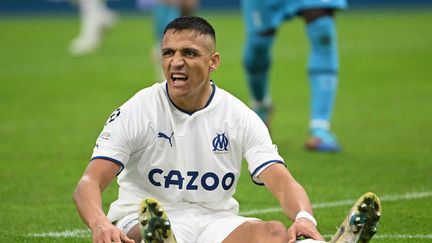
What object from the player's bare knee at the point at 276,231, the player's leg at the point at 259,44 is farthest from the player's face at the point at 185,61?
the player's leg at the point at 259,44

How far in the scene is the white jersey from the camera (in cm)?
567

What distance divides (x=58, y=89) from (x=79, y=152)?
18.6 feet

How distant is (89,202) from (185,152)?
0.65 m

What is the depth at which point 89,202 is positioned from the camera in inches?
208

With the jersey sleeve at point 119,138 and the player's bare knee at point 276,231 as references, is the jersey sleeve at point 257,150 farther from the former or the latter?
the jersey sleeve at point 119,138

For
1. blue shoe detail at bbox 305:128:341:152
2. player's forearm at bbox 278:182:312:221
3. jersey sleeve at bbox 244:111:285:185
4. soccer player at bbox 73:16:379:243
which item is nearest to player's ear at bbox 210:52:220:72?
soccer player at bbox 73:16:379:243

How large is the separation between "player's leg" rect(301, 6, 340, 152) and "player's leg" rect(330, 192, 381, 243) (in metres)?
4.96

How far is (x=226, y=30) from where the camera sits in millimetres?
24859

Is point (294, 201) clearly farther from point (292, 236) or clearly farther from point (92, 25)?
point (92, 25)

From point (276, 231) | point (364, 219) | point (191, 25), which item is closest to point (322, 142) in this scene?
point (191, 25)

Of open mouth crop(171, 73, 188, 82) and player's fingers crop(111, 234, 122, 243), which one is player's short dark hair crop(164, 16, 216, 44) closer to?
open mouth crop(171, 73, 188, 82)

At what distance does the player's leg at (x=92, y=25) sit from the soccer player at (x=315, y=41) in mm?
10466

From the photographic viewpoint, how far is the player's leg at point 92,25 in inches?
820

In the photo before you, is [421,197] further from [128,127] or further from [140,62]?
[140,62]
